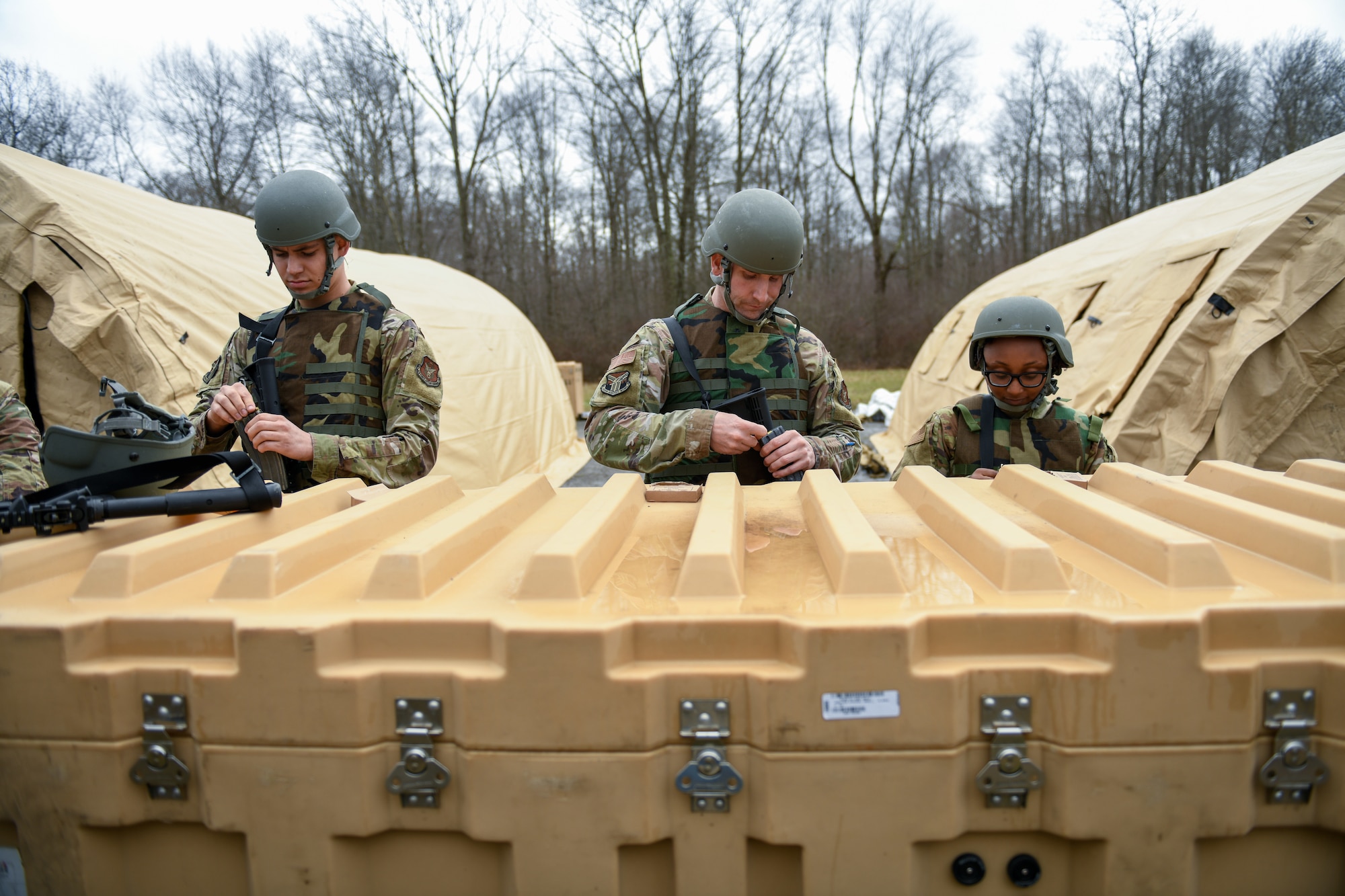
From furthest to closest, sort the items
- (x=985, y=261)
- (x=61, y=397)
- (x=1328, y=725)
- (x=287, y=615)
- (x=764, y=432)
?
1. (x=985, y=261)
2. (x=61, y=397)
3. (x=764, y=432)
4. (x=287, y=615)
5. (x=1328, y=725)

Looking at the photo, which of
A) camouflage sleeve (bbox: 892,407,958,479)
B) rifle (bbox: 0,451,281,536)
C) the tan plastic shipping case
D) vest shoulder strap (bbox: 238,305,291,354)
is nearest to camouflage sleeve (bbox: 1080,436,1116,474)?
camouflage sleeve (bbox: 892,407,958,479)

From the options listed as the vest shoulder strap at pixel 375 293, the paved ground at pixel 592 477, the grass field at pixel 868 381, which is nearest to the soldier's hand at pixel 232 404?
the vest shoulder strap at pixel 375 293

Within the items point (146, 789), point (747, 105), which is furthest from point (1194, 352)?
point (747, 105)

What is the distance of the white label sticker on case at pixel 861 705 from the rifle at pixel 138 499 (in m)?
1.33

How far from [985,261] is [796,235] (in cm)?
2905

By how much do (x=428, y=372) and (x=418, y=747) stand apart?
2.06m

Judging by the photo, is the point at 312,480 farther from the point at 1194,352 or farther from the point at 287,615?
the point at 1194,352

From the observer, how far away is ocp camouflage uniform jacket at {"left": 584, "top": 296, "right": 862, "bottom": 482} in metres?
2.74

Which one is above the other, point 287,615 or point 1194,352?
point 1194,352

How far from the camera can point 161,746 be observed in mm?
1347

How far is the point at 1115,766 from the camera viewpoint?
1258 millimetres

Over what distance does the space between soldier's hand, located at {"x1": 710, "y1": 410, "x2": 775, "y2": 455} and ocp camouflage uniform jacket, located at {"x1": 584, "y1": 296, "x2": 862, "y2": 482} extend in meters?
0.04

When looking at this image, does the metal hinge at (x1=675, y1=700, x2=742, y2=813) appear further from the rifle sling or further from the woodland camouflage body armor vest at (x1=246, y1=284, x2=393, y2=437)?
the woodland camouflage body armor vest at (x1=246, y1=284, x2=393, y2=437)

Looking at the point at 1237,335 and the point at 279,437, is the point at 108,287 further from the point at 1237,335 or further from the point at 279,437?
Result: the point at 1237,335
